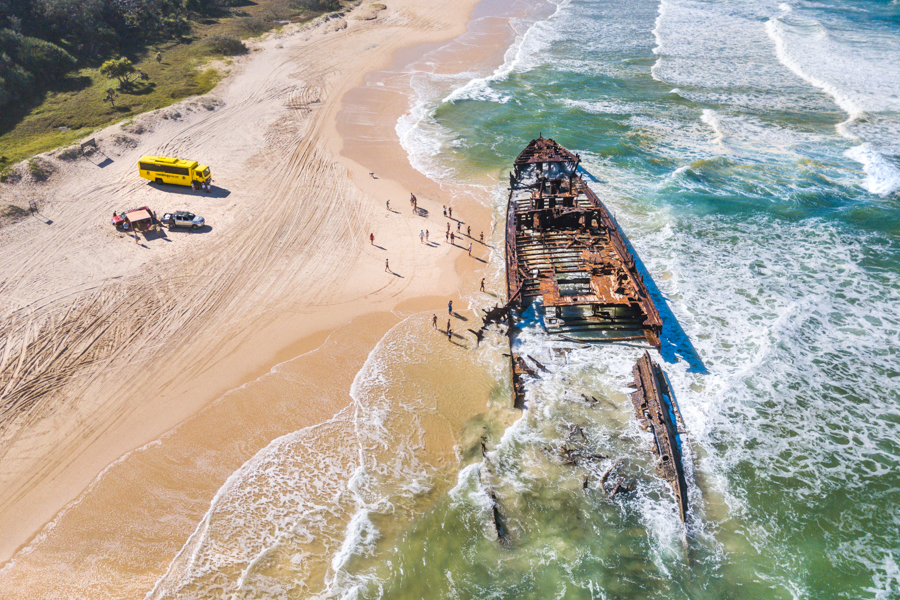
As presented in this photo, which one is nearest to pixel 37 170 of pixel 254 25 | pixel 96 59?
pixel 96 59

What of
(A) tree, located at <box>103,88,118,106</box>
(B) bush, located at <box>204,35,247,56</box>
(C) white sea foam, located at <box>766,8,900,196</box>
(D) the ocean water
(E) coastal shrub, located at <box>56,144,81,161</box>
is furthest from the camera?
(B) bush, located at <box>204,35,247,56</box>

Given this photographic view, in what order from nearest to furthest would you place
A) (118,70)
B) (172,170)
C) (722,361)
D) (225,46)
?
(722,361), (172,170), (118,70), (225,46)

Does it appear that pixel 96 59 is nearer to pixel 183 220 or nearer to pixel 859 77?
pixel 183 220

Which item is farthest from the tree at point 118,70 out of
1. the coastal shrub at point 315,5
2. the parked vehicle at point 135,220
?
the coastal shrub at point 315,5

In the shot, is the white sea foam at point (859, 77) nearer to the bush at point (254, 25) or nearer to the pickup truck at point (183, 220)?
the pickup truck at point (183, 220)

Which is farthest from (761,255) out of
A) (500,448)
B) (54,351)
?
(54,351)

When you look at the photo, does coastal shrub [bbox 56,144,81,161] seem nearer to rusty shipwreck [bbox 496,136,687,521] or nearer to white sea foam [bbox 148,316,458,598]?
white sea foam [bbox 148,316,458,598]

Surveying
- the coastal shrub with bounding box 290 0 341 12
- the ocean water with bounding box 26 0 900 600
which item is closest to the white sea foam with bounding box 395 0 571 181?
the ocean water with bounding box 26 0 900 600
